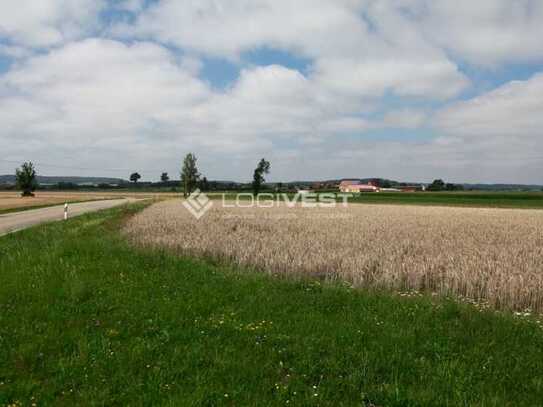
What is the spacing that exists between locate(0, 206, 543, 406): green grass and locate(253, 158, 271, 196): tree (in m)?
113

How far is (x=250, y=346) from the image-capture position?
18.0ft

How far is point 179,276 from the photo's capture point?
943 cm

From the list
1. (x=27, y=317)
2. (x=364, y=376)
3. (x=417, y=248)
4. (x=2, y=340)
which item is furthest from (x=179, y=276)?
(x=417, y=248)

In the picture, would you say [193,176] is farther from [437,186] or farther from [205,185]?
[437,186]

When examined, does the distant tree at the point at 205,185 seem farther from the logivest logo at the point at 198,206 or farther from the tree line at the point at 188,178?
the logivest logo at the point at 198,206

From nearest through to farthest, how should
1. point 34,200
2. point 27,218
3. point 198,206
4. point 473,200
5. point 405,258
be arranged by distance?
point 405,258
point 27,218
point 198,206
point 34,200
point 473,200

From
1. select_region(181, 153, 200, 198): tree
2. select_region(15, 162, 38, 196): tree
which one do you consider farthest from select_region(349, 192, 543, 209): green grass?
select_region(15, 162, 38, 196): tree

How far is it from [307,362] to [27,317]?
4.90 metres

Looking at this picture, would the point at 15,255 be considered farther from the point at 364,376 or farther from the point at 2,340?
the point at 364,376

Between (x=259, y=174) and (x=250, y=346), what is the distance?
394ft

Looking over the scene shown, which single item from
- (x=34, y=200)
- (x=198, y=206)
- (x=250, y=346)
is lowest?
(x=250, y=346)

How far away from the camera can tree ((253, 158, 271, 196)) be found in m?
123

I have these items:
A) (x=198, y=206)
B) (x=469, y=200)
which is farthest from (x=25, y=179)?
(x=469, y=200)

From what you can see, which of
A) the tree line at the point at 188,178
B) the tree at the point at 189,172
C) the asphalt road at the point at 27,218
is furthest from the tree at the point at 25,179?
the asphalt road at the point at 27,218
